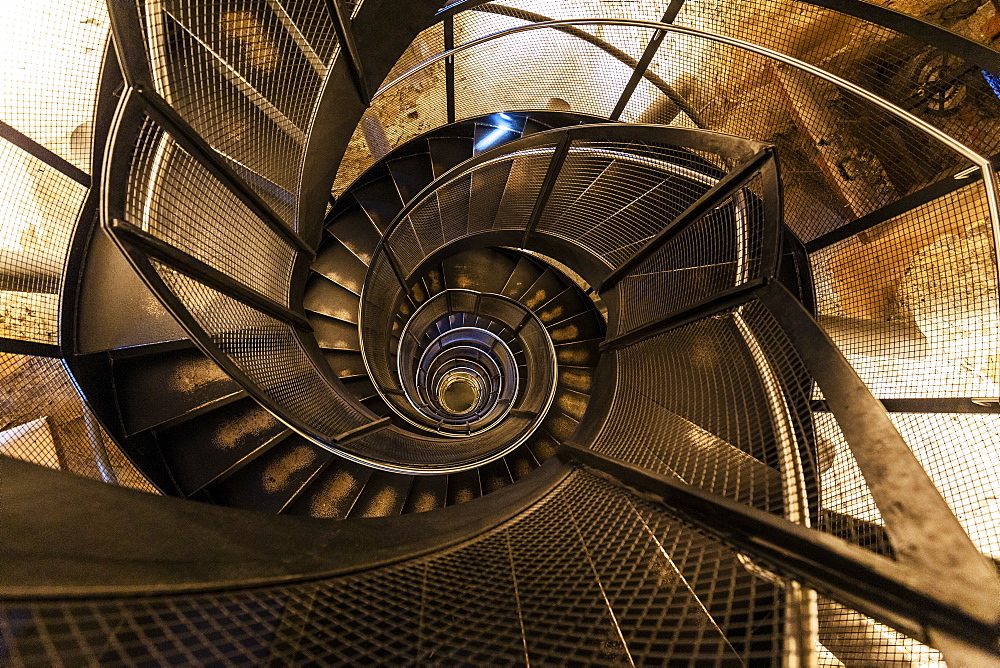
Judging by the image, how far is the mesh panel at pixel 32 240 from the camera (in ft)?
8.21

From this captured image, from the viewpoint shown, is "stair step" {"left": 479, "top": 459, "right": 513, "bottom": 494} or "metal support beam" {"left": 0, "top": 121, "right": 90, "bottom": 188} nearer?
"metal support beam" {"left": 0, "top": 121, "right": 90, "bottom": 188}

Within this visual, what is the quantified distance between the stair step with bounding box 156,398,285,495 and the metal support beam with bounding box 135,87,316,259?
5.62ft

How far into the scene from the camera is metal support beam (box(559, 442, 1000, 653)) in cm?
105

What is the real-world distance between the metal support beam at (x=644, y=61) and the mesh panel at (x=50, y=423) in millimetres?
5161

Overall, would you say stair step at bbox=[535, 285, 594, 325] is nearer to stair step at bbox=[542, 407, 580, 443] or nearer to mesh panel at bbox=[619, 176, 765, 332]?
stair step at bbox=[542, 407, 580, 443]

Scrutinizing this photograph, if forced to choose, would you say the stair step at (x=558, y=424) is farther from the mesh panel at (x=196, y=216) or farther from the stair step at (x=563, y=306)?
the mesh panel at (x=196, y=216)

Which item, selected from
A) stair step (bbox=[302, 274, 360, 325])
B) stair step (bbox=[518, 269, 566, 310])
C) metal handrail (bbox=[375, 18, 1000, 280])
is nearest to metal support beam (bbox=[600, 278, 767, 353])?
metal handrail (bbox=[375, 18, 1000, 280])

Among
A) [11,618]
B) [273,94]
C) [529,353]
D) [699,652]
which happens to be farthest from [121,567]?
[529,353]

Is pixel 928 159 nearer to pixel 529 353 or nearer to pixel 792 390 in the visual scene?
pixel 792 390

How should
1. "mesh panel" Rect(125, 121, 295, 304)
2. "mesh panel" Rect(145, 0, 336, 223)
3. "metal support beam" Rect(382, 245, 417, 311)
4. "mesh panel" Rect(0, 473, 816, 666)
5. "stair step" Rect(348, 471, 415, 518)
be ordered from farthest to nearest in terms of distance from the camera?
"metal support beam" Rect(382, 245, 417, 311) < "stair step" Rect(348, 471, 415, 518) < "mesh panel" Rect(145, 0, 336, 223) < "mesh panel" Rect(125, 121, 295, 304) < "mesh panel" Rect(0, 473, 816, 666)

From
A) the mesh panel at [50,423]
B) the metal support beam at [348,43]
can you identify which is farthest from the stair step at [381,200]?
the mesh panel at [50,423]

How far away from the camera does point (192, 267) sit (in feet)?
6.73

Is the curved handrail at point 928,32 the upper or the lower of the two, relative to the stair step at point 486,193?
upper

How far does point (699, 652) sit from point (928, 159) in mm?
3651
